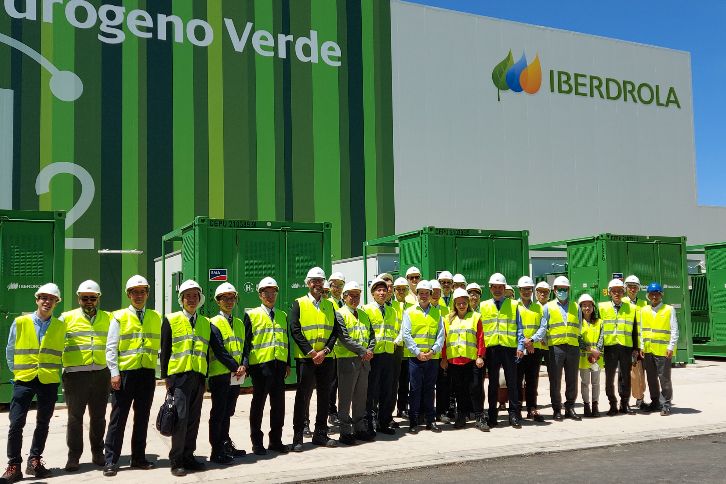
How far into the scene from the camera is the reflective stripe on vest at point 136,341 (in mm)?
6641

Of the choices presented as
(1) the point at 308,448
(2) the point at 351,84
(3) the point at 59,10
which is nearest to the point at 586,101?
(2) the point at 351,84

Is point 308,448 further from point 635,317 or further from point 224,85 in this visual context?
point 224,85

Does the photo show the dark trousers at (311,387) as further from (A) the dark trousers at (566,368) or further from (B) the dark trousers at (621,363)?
(B) the dark trousers at (621,363)

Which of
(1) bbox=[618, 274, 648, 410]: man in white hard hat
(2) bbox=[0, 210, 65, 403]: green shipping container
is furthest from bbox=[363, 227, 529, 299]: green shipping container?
(2) bbox=[0, 210, 65, 403]: green shipping container

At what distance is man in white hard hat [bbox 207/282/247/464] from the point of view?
697 cm

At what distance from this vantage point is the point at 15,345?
6445mm

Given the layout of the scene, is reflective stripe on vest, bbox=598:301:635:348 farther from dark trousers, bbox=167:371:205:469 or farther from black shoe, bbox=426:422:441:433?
dark trousers, bbox=167:371:205:469

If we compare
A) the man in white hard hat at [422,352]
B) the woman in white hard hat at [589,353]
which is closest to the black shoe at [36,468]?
the man in white hard hat at [422,352]

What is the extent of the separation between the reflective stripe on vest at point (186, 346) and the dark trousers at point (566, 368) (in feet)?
15.8

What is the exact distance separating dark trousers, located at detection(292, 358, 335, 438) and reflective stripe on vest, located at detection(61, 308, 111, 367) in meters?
2.05

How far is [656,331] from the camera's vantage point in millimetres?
9680

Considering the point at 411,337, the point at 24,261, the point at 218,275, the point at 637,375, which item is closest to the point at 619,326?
the point at 637,375

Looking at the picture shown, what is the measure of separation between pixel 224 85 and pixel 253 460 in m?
15.8

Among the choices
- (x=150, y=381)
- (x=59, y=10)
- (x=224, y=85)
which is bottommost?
(x=150, y=381)
